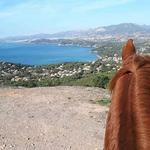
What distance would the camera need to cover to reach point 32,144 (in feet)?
24.6

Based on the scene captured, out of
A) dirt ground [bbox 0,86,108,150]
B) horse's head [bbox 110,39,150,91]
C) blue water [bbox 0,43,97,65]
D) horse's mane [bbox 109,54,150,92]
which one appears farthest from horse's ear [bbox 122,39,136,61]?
blue water [bbox 0,43,97,65]

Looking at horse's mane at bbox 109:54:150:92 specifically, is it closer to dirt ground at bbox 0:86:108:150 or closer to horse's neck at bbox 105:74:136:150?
horse's neck at bbox 105:74:136:150

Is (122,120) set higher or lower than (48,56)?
higher

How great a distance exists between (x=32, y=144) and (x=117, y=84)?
21.2 ft

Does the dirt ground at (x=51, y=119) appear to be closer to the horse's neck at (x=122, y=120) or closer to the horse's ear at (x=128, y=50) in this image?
the horse's ear at (x=128, y=50)

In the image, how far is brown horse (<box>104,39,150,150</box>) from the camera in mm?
924

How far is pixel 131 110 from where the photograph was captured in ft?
3.30

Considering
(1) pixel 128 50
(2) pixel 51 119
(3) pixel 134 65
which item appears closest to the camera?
(3) pixel 134 65

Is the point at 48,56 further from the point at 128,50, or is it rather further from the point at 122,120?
the point at 122,120

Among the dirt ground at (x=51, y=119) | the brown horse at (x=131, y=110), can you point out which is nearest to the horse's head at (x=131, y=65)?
the brown horse at (x=131, y=110)

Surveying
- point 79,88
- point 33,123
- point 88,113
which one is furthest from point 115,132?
point 79,88

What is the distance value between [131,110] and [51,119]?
27.0 feet

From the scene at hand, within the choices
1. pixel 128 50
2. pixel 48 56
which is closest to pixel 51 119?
pixel 128 50

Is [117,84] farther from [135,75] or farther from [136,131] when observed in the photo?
[136,131]
